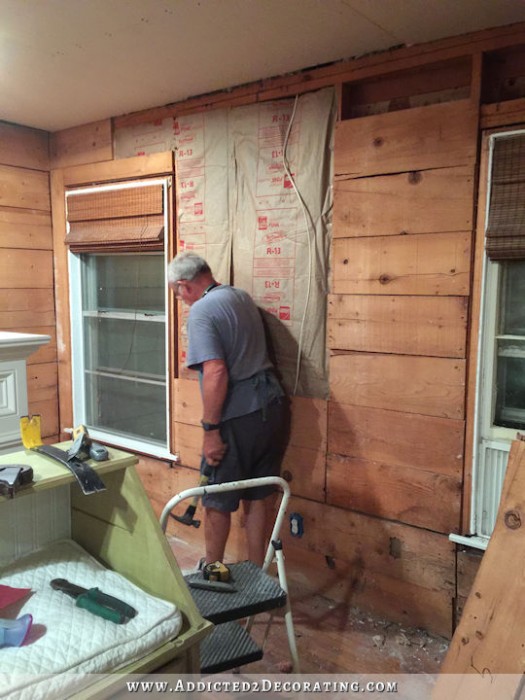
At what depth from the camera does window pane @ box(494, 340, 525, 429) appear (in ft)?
6.96

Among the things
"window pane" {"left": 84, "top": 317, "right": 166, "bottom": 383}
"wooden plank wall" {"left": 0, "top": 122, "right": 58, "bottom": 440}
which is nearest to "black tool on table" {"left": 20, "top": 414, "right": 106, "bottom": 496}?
"window pane" {"left": 84, "top": 317, "right": 166, "bottom": 383}

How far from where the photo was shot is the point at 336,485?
2512mm

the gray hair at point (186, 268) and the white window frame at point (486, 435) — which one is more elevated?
the gray hair at point (186, 268)

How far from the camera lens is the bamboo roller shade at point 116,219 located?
9.95 feet

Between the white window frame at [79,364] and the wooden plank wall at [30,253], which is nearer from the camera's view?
the white window frame at [79,364]

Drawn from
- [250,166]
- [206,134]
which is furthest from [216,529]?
[206,134]

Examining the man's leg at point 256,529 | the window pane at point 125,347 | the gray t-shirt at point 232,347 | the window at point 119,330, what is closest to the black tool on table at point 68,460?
the gray t-shirt at point 232,347

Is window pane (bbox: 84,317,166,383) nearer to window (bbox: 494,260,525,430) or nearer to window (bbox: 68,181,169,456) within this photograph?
window (bbox: 68,181,169,456)

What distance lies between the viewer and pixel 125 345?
349cm

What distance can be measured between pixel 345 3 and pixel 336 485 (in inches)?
73.4

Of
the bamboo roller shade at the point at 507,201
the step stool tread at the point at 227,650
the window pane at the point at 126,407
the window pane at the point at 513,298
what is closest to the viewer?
the step stool tread at the point at 227,650

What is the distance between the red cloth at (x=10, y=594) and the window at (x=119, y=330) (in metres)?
1.87

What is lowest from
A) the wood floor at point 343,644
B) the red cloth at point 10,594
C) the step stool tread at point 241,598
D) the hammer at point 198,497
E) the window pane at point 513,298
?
the wood floor at point 343,644

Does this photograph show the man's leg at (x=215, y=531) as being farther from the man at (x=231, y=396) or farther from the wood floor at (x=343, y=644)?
the wood floor at (x=343, y=644)
